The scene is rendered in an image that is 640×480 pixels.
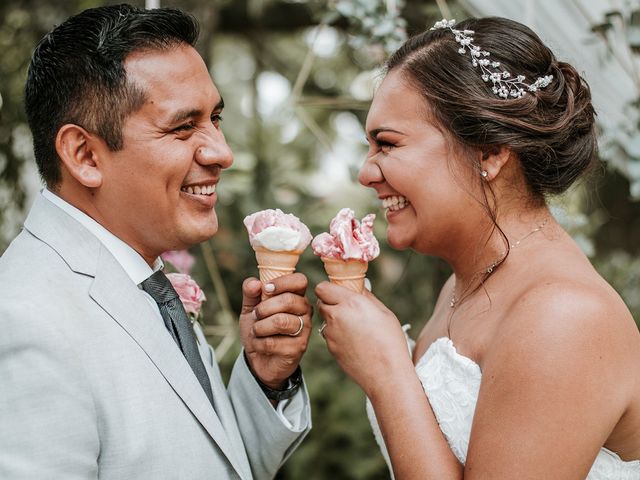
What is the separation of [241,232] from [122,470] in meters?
4.25

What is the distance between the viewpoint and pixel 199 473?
2.00 meters

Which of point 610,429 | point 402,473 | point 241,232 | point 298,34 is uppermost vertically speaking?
point 610,429

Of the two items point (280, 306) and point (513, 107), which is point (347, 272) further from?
point (513, 107)

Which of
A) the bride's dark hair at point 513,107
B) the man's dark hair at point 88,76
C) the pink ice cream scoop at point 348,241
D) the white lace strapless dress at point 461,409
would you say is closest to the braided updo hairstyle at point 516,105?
the bride's dark hair at point 513,107

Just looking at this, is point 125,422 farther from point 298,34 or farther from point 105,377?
point 298,34

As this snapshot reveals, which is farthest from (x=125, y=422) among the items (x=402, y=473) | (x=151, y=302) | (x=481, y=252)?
(x=481, y=252)

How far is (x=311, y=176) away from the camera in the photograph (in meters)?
7.55

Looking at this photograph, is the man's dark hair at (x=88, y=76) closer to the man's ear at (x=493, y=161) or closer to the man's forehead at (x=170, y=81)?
the man's forehead at (x=170, y=81)

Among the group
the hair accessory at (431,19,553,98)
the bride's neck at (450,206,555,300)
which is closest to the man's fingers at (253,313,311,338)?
the bride's neck at (450,206,555,300)

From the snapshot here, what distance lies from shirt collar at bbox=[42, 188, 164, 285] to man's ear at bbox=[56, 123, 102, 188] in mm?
98

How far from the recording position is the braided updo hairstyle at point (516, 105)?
A: 2.30 m

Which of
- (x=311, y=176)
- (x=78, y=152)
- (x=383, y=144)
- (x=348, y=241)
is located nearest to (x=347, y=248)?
(x=348, y=241)

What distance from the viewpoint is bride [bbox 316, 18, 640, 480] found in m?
1.97

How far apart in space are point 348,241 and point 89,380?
0.98m
